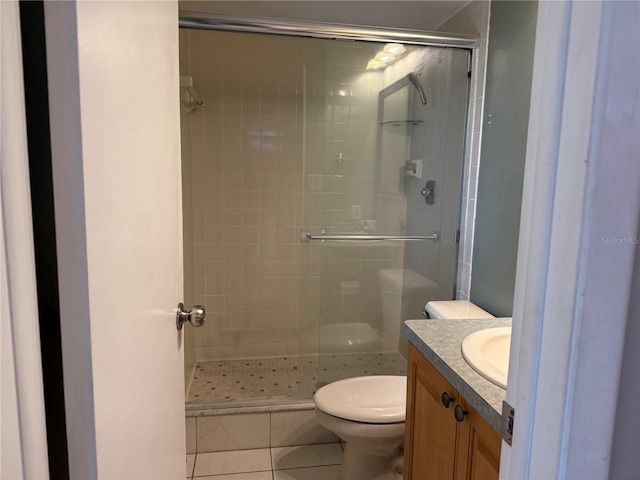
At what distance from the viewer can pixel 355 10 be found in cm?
234

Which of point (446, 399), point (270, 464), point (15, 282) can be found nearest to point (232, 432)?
point (270, 464)

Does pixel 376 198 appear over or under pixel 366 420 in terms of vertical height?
over

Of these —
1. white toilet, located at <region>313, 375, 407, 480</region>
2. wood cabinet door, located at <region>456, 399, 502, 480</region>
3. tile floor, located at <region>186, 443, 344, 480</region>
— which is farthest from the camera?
tile floor, located at <region>186, 443, 344, 480</region>

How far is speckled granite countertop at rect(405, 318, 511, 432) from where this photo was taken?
0.94m

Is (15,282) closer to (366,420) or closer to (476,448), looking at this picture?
(476,448)

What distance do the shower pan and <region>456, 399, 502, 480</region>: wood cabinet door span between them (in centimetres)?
130

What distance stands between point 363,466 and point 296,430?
0.47 meters

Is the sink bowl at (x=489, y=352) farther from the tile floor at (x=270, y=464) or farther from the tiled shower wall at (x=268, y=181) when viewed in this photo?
the tiled shower wall at (x=268, y=181)

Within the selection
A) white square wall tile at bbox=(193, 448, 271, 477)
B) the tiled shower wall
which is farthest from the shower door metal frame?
white square wall tile at bbox=(193, 448, 271, 477)

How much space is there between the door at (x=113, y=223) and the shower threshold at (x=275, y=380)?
129 centimetres

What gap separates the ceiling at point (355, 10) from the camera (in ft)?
7.32

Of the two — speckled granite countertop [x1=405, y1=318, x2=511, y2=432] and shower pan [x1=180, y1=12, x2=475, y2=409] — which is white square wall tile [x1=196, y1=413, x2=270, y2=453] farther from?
speckled granite countertop [x1=405, y1=318, x2=511, y2=432]

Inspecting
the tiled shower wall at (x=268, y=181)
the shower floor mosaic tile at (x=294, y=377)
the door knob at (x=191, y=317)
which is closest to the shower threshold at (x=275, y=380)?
the shower floor mosaic tile at (x=294, y=377)

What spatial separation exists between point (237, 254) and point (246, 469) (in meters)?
1.39
